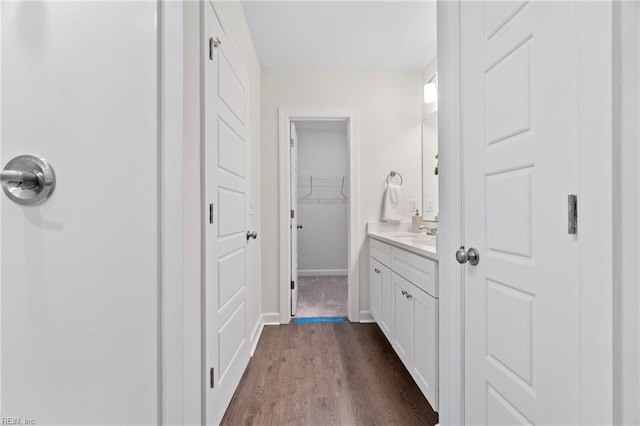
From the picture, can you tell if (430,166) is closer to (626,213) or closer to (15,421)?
(626,213)

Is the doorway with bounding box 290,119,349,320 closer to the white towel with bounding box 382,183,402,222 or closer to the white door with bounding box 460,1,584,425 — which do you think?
the white towel with bounding box 382,183,402,222

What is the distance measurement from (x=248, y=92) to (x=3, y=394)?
2.04m

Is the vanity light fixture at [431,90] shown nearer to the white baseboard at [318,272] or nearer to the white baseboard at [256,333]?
the white baseboard at [256,333]

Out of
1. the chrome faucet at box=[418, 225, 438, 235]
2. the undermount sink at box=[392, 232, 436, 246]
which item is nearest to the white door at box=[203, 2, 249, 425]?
the undermount sink at box=[392, 232, 436, 246]

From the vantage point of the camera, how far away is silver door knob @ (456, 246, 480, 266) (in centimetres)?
97

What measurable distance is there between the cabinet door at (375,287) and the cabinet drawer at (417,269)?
1.46 ft

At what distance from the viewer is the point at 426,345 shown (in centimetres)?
144

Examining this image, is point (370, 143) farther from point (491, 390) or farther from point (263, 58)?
point (491, 390)

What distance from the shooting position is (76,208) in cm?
53

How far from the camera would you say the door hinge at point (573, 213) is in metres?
0.60

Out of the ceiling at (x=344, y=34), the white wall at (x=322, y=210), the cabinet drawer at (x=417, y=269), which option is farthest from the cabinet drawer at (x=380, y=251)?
the white wall at (x=322, y=210)

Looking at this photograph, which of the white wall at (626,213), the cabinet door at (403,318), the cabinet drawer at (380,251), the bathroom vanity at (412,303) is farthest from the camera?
the cabinet drawer at (380,251)

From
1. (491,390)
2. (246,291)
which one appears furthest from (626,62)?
(246,291)

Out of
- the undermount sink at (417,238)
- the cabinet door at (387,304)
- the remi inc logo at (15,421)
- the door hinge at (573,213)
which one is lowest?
the cabinet door at (387,304)
